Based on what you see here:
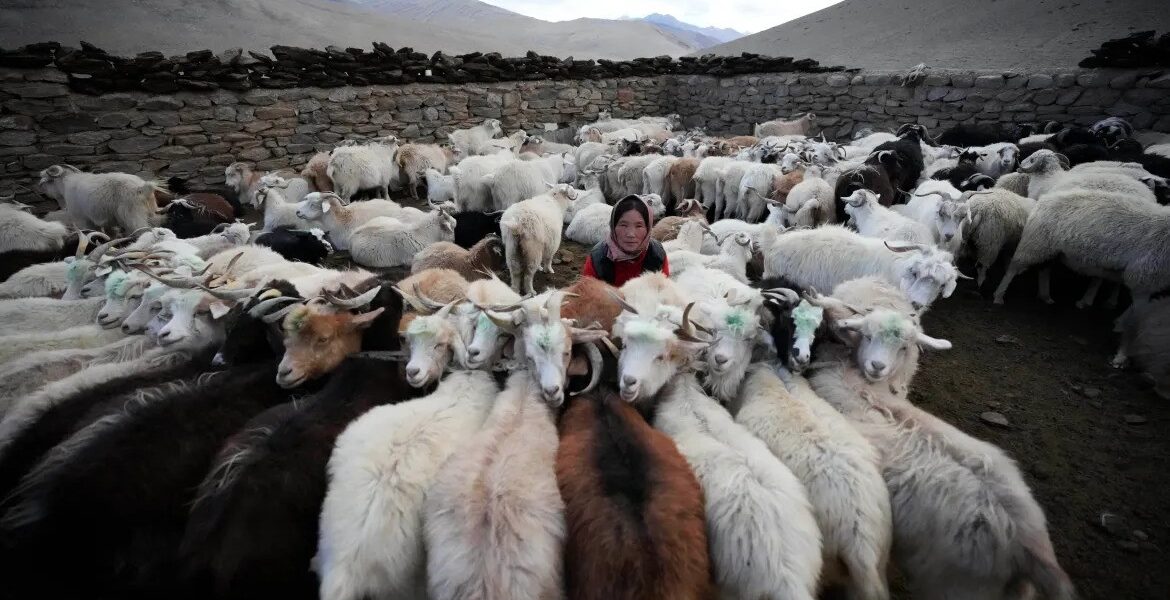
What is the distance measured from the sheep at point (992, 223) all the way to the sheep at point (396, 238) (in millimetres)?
6294

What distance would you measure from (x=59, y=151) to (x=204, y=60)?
317cm

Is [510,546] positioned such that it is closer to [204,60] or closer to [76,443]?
[76,443]

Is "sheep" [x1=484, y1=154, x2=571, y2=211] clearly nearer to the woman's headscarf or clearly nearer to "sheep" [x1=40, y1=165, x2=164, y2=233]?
the woman's headscarf

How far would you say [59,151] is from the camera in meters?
9.72

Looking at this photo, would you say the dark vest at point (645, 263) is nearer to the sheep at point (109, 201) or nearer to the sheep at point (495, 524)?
the sheep at point (495, 524)

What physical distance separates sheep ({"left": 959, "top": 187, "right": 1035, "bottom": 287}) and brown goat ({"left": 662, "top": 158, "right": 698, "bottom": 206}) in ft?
15.7

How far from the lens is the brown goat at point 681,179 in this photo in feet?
33.5

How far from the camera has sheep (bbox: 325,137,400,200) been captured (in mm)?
10508

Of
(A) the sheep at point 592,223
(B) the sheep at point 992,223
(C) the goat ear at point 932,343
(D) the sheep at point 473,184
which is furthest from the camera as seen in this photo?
(D) the sheep at point 473,184

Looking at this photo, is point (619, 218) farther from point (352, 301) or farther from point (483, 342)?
point (352, 301)

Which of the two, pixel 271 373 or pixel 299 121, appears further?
pixel 299 121

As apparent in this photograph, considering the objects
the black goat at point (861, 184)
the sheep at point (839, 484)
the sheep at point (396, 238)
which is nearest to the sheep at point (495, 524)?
the sheep at point (839, 484)

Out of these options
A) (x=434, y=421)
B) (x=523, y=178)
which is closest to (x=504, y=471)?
(x=434, y=421)

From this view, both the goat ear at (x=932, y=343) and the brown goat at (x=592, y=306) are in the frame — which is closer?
the goat ear at (x=932, y=343)
